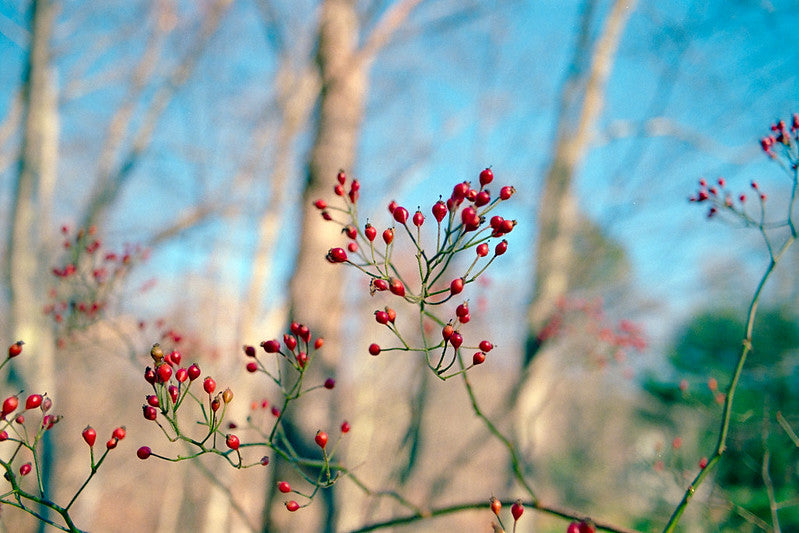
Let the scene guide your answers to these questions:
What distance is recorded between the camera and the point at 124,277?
202 cm

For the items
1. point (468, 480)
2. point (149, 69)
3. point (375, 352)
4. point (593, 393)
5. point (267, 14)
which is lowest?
point (468, 480)

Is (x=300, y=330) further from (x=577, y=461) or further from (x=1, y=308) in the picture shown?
(x=577, y=461)

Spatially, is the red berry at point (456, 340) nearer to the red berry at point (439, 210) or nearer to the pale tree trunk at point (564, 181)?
the red berry at point (439, 210)

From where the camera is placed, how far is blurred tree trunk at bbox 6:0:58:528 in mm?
2475

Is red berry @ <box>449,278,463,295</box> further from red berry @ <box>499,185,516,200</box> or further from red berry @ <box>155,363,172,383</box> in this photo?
red berry @ <box>155,363,172,383</box>

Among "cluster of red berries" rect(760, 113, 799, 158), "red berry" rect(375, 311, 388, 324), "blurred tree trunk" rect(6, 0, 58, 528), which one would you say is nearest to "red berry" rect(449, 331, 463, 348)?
"red berry" rect(375, 311, 388, 324)

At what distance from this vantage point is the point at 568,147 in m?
4.16

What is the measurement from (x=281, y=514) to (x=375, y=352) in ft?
5.66

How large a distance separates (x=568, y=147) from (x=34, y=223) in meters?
3.90

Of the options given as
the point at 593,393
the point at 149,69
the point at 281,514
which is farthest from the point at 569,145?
the point at 593,393

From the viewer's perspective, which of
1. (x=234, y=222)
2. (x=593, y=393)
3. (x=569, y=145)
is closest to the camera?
(x=569, y=145)

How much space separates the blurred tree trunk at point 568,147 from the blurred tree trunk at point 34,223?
10.4 ft

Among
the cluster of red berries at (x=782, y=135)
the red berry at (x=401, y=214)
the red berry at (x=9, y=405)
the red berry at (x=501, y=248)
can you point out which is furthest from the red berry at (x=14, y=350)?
the cluster of red berries at (x=782, y=135)

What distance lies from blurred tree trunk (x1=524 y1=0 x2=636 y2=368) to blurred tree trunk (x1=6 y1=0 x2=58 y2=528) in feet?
10.4
